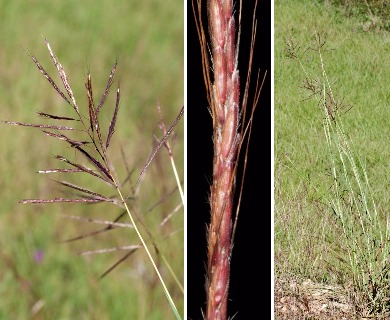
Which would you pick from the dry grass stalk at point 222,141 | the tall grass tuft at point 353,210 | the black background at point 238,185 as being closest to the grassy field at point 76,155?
the black background at point 238,185

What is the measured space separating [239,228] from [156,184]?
26 centimetres

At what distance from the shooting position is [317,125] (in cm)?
181

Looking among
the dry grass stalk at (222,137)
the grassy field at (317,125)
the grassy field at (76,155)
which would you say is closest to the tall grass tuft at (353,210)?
the grassy field at (317,125)

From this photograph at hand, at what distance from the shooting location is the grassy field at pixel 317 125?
1.81 m

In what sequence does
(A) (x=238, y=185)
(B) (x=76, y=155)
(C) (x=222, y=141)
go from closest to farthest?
(C) (x=222, y=141) < (A) (x=238, y=185) < (B) (x=76, y=155)

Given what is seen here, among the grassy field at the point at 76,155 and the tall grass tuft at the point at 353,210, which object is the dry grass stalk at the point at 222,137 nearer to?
the grassy field at the point at 76,155

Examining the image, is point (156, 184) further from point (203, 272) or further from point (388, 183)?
point (388, 183)

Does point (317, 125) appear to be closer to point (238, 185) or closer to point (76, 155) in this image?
point (238, 185)

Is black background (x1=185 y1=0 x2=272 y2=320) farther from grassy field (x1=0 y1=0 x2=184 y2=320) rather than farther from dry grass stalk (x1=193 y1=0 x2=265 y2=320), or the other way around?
dry grass stalk (x1=193 y1=0 x2=265 y2=320)

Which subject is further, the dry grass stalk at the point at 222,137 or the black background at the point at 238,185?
the black background at the point at 238,185

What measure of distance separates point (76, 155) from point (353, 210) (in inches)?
27.0

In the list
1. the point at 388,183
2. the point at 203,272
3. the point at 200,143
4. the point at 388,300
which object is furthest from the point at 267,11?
the point at 388,300

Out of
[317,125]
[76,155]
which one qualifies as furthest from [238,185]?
[76,155]

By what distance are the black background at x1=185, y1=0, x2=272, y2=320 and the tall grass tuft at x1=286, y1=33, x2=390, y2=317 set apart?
0.32 ft
